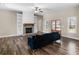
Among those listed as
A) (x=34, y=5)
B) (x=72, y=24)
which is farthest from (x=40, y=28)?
(x=72, y=24)

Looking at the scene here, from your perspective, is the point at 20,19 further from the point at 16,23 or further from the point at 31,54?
the point at 31,54

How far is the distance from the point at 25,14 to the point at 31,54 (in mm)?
832

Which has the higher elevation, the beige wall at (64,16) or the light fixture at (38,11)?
the light fixture at (38,11)

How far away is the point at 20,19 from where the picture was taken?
259 cm

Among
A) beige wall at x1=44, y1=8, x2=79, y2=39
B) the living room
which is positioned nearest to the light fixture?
the living room

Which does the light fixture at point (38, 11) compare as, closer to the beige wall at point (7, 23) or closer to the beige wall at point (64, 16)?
the beige wall at point (64, 16)

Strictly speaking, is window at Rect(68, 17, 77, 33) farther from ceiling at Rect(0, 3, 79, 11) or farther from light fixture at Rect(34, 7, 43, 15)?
light fixture at Rect(34, 7, 43, 15)

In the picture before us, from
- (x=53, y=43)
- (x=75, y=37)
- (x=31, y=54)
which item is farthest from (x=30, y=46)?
(x=75, y=37)

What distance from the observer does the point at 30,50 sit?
Result: 8.28 ft

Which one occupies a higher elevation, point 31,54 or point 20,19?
point 20,19

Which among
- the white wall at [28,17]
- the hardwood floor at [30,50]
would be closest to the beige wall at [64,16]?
the hardwood floor at [30,50]

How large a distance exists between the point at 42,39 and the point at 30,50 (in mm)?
333

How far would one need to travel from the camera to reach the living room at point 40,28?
98.5 inches
